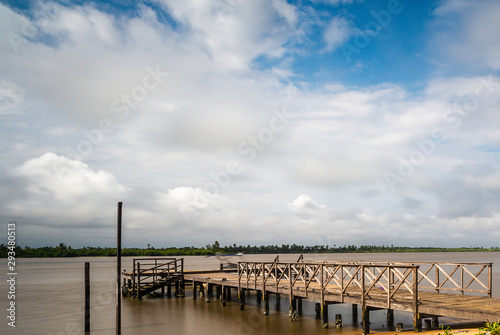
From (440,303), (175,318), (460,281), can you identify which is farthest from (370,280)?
(460,281)

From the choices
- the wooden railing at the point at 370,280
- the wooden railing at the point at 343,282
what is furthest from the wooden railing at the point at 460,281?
the wooden railing at the point at 343,282

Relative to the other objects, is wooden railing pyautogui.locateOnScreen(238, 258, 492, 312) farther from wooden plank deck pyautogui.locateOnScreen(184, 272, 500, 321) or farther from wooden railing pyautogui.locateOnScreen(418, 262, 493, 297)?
wooden plank deck pyautogui.locateOnScreen(184, 272, 500, 321)

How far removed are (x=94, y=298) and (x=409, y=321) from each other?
21.0 m

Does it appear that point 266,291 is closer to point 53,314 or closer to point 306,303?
point 306,303

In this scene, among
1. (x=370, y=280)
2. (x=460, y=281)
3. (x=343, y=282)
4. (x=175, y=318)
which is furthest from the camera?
(x=460, y=281)

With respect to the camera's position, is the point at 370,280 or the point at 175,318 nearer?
the point at 370,280

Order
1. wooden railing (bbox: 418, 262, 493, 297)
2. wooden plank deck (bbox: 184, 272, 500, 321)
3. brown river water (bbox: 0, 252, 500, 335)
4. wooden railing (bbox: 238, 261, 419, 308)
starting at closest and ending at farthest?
1. wooden plank deck (bbox: 184, 272, 500, 321)
2. wooden railing (bbox: 238, 261, 419, 308)
3. wooden railing (bbox: 418, 262, 493, 297)
4. brown river water (bbox: 0, 252, 500, 335)

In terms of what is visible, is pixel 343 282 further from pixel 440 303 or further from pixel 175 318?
pixel 175 318

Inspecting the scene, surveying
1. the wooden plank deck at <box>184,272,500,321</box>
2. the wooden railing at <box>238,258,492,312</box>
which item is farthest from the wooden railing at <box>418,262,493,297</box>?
the wooden plank deck at <box>184,272,500,321</box>

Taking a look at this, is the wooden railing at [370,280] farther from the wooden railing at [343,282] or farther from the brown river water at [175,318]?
the brown river water at [175,318]

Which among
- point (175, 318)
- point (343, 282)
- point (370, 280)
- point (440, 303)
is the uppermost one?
point (370, 280)

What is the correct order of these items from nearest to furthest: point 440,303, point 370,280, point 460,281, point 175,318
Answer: point 440,303
point 370,280
point 175,318
point 460,281

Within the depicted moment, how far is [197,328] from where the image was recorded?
1855 centimetres

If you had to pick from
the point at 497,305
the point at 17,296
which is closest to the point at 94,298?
the point at 17,296
